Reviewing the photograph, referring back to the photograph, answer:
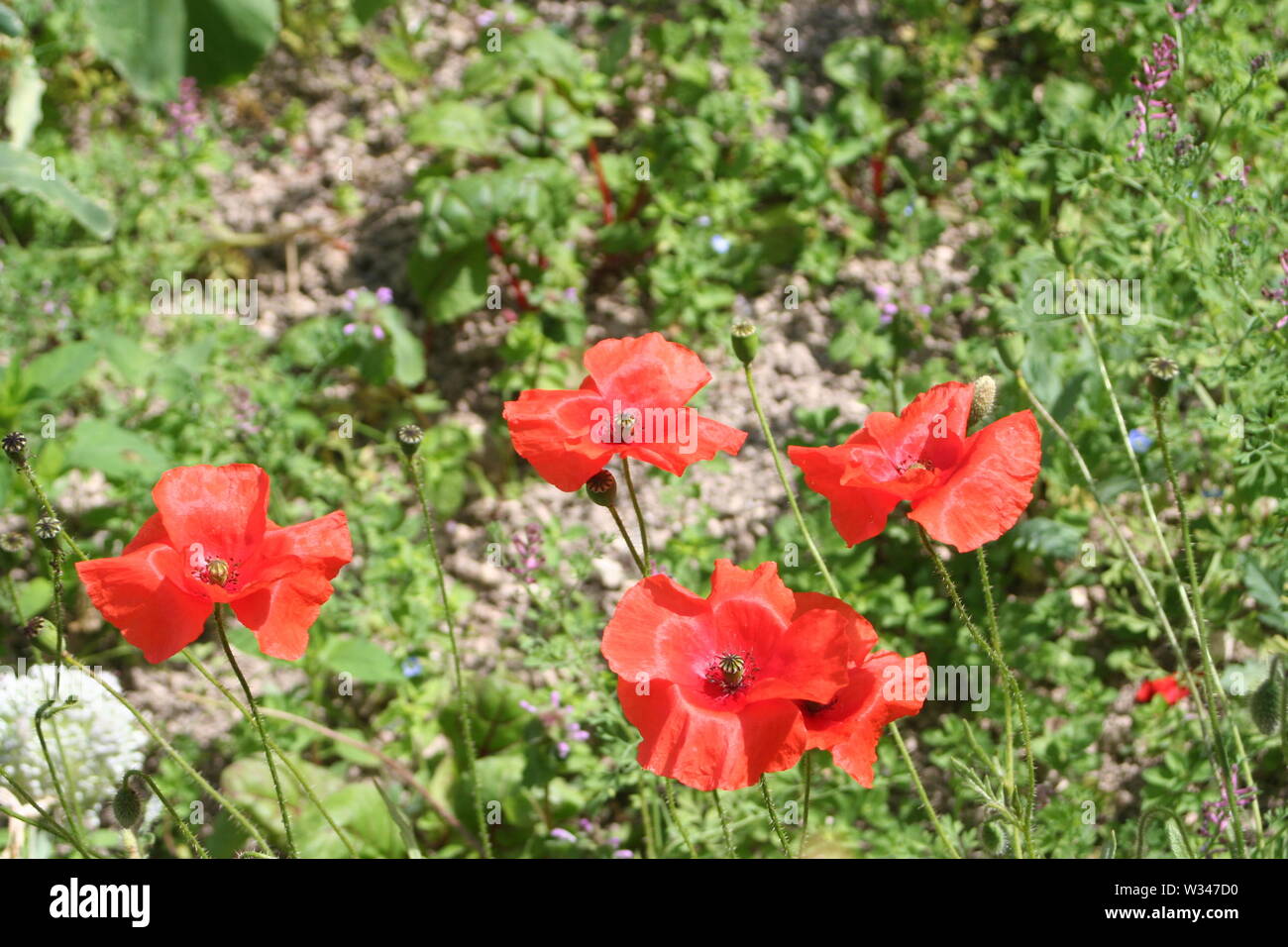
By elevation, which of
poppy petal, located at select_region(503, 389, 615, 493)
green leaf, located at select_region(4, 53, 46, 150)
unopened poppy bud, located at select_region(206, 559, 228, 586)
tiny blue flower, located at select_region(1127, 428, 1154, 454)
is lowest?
unopened poppy bud, located at select_region(206, 559, 228, 586)

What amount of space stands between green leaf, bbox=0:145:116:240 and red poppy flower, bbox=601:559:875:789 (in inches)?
85.4

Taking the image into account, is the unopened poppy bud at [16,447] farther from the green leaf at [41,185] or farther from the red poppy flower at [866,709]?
the green leaf at [41,185]

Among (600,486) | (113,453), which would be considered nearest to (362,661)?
(113,453)

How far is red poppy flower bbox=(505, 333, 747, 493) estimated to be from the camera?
152 centimetres

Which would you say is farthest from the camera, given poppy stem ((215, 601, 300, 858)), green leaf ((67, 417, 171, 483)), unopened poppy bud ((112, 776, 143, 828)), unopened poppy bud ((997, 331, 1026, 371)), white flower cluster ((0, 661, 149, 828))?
green leaf ((67, 417, 171, 483))

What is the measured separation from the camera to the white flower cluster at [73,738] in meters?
2.08

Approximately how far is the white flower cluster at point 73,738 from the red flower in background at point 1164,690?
79.3 inches

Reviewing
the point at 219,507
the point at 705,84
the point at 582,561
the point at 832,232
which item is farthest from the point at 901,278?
the point at 219,507

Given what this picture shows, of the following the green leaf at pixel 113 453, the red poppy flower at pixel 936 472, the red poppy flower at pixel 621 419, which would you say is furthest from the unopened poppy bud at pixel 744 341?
the green leaf at pixel 113 453

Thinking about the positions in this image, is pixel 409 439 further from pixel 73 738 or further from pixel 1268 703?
pixel 1268 703

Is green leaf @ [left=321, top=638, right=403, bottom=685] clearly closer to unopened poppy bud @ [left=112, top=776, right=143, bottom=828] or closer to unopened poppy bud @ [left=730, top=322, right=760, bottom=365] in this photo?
unopened poppy bud @ [left=112, top=776, right=143, bottom=828]

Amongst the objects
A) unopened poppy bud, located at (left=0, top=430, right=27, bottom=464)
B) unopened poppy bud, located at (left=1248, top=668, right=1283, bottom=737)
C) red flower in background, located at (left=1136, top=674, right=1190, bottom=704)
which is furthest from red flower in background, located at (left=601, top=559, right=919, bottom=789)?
red flower in background, located at (left=1136, top=674, right=1190, bottom=704)
